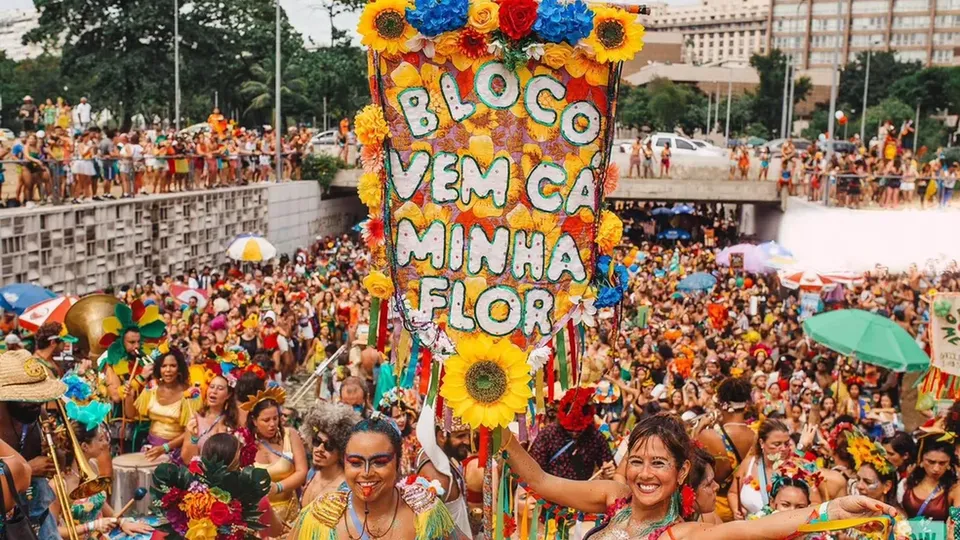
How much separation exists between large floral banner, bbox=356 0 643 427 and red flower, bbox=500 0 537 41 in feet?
0.16

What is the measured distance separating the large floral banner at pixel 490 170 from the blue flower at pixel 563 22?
2 cm

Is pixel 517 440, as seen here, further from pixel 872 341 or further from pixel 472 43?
pixel 872 341

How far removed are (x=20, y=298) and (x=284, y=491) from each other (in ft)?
26.7

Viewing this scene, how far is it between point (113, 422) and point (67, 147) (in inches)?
451

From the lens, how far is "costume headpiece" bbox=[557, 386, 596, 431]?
18.7 feet

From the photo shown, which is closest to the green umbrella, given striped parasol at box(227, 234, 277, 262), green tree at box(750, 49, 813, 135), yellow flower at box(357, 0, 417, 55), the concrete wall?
yellow flower at box(357, 0, 417, 55)

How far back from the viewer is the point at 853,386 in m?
11.5

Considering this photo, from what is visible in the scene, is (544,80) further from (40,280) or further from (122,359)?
(40,280)

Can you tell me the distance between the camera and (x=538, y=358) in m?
5.39

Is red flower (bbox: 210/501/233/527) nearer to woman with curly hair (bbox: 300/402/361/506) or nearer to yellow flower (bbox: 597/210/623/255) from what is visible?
woman with curly hair (bbox: 300/402/361/506)

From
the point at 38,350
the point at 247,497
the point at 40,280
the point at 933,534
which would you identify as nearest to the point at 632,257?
the point at 40,280

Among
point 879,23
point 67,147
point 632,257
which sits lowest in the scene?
point 632,257

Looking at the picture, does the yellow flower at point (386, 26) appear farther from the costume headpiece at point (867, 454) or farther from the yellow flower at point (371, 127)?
the costume headpiece at point (867, 454)

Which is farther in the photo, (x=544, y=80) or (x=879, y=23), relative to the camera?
(x=879, y=23)
